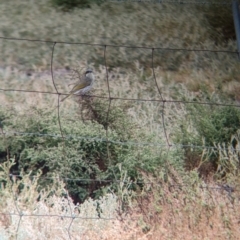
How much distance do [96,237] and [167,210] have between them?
402 mm

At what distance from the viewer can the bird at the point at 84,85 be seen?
410 cm

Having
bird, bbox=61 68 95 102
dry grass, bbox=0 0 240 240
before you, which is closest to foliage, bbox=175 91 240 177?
dry grass, bbox=0 0 240 240

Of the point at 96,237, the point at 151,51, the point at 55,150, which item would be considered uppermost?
the point at 151,51

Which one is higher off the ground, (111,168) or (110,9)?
(110,9)

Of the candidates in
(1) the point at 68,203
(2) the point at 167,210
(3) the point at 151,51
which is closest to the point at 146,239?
(2) the point at 167,210

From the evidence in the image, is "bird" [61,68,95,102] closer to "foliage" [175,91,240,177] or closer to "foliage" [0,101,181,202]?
"foliage" [0,101,181,202]

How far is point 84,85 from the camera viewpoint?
4.10 m

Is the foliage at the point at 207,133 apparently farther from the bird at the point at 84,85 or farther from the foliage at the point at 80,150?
the bird at the point at 84,85

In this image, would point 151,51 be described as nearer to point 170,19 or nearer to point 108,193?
point 170,19

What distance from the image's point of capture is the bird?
410 cm

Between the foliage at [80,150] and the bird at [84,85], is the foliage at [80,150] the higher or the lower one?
the lower one

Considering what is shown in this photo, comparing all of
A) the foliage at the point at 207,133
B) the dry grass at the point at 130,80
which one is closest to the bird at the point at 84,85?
the dry grass at the point at 130,80

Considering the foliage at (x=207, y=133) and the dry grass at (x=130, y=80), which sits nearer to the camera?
the dry grass at (x=130, y=80)

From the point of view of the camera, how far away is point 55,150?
409cm
